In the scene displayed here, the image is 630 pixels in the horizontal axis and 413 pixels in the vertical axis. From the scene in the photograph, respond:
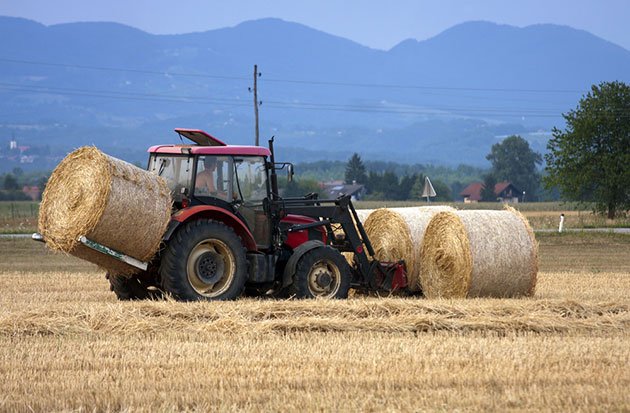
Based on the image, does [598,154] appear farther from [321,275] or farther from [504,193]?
[504,193]

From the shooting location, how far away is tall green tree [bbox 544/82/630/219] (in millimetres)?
49406

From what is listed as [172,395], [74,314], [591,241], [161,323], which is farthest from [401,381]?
[591,241]

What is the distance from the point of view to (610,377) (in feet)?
28.5

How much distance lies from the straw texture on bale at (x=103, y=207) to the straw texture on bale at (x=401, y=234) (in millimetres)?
4109

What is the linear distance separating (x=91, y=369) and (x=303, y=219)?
19.7ft

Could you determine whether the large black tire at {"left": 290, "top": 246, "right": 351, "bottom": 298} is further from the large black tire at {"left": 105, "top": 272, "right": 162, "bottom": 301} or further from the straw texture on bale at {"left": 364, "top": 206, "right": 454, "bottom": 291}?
the large black tire at {"left": 105, "top": 272, "right": 162, "bottom": 301}

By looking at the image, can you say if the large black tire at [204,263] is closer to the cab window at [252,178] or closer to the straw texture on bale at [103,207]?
the straw texture on bale at [103,207]

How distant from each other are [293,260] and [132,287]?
222 cm

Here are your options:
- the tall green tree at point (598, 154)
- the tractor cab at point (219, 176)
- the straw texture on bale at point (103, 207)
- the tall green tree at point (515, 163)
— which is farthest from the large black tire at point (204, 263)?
the tall green tree at point (515, 163)

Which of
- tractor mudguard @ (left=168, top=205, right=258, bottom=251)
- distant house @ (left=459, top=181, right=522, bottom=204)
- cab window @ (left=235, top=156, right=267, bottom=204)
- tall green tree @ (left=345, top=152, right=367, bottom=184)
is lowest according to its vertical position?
distant house @ (left=459, top=181, right=522, bottom=204)

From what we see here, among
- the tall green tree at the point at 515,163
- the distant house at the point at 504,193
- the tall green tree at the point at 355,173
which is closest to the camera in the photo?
the tall green tree at the point at 355,173

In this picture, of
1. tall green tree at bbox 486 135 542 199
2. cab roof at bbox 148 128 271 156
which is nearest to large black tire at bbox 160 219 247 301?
cab roof at bbox 148 128 271 156

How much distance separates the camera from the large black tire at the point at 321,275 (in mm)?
13828

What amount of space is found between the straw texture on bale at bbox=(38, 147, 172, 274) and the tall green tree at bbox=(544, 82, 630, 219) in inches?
1528
